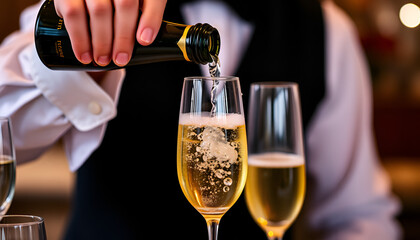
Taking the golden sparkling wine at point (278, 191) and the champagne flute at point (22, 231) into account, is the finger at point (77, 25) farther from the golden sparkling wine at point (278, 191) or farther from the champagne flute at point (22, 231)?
the golden sparkling wine at point (278, 191)

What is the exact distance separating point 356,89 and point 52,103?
3.77 ft

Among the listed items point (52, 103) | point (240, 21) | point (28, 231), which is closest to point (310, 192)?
point (240, 21)

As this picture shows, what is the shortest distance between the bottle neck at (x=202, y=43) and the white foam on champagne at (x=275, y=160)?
312 millimetres

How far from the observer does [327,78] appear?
1.94 metres

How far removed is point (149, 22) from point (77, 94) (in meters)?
0.36

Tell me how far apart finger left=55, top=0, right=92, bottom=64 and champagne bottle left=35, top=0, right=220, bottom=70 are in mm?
66

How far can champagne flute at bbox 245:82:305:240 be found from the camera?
1.06 meters

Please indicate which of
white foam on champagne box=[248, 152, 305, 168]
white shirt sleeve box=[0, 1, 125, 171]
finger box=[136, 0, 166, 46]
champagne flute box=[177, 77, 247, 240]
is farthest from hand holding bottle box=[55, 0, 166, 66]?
white foam on champagne box=[248, 152, 305, 168]

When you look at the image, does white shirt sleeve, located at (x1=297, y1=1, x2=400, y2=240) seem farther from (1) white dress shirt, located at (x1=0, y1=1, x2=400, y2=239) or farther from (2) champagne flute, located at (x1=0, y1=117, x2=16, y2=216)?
(2) champagne flute, located at (x1=0, y1=117, x2=16, y2=216)

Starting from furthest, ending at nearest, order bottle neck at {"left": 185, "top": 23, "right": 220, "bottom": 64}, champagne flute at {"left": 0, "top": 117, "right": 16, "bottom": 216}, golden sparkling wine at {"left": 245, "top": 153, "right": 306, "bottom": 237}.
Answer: golden sparkling wine at {"left": 245, "top": 153, "right": 306, "bottom": 237}
champagne flute at {"left": 0, "top": 117, "right": 16, "bottom": 216}
bottle neck at {"left": 185, "top": 23, "right": 220, "bottom": 64}

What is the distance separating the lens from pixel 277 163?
42.6 inches

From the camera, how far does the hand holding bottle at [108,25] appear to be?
0.85 metres

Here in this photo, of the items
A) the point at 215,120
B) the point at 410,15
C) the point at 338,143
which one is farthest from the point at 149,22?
the point at 410,15

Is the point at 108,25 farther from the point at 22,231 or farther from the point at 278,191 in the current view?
the point at 278,191
